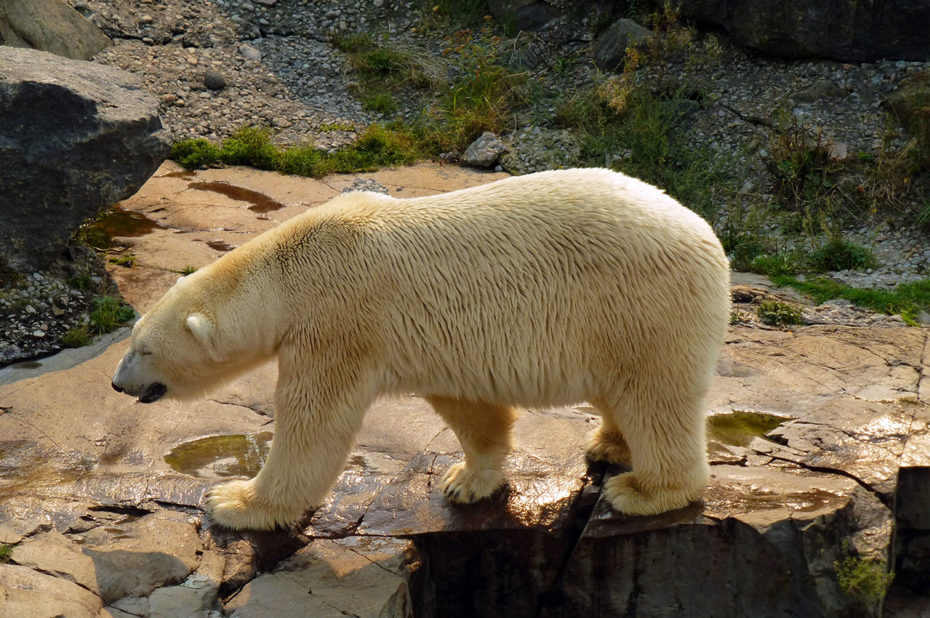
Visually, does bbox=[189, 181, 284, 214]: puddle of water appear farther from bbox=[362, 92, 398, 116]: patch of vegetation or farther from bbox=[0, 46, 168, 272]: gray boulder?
bbox=[362, 92, 398, 116]: patch of vegetation

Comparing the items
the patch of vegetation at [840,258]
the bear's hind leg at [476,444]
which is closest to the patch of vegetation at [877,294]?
the patch of vegetation at [840,258]

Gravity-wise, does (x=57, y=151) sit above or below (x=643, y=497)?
above

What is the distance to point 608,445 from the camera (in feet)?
17.0

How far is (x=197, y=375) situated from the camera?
15.8 ft

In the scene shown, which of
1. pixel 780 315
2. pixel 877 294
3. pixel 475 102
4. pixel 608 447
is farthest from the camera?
pixel 475 102

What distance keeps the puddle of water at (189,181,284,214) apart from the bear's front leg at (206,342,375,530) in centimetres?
530

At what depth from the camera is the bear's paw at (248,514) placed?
15.3ft

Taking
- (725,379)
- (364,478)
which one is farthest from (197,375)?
(725,379)

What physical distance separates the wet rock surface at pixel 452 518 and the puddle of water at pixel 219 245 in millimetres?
2382

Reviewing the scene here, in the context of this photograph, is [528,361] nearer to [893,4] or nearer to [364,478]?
[364,478]

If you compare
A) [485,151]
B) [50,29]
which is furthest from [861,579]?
[50,29]

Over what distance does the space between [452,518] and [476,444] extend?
0.41 metres

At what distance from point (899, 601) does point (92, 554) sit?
4348 millimetres

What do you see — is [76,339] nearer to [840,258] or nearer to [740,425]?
[740,425]
